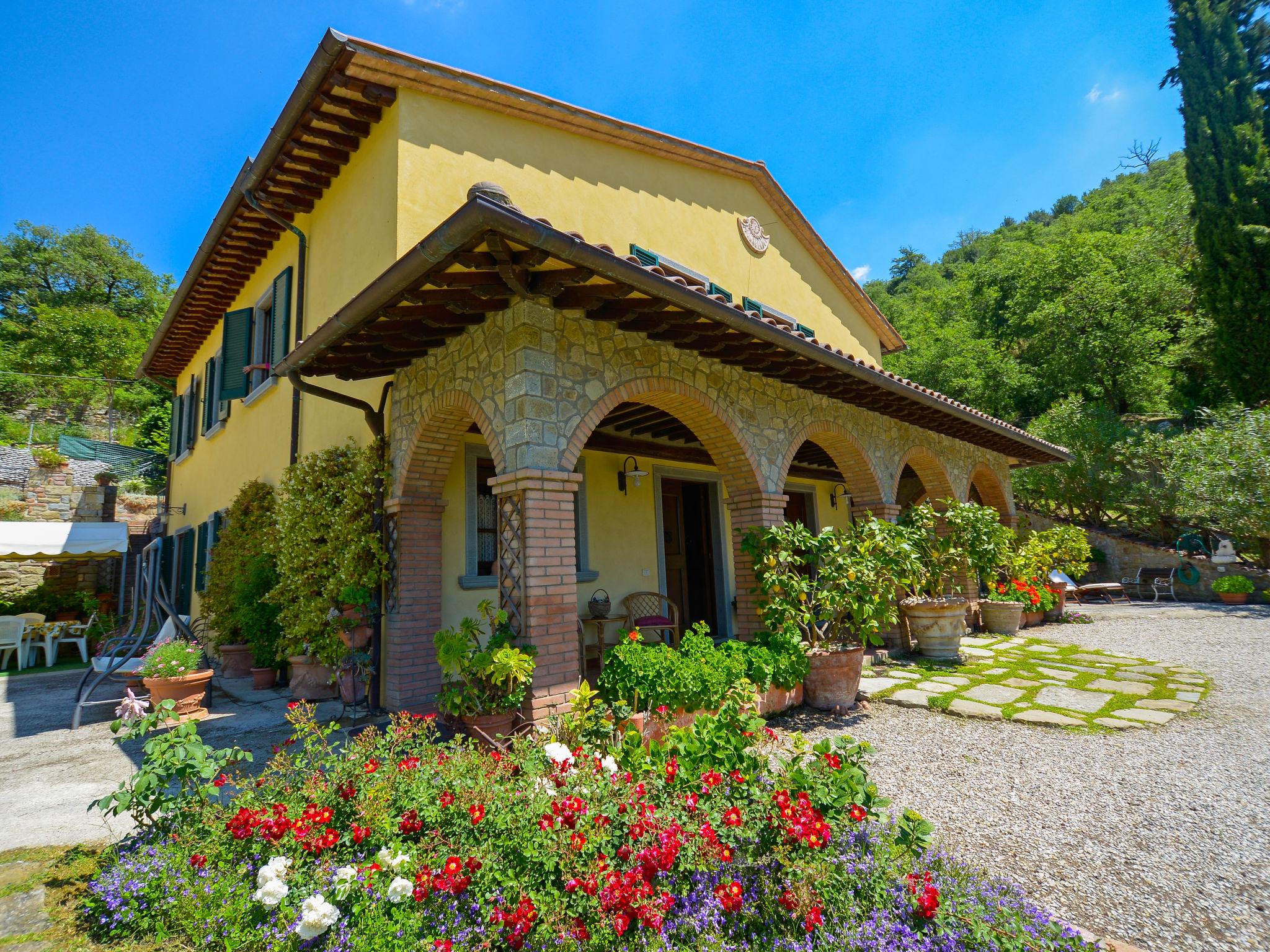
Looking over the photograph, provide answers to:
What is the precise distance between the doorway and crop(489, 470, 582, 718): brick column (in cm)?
466

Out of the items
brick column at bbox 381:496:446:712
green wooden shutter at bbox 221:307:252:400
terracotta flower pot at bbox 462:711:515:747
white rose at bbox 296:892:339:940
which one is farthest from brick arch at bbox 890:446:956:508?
green wooden shutter at bbox 221:307:252:400

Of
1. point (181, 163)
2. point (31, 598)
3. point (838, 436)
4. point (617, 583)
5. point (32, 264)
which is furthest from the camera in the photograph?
point (32, 264)

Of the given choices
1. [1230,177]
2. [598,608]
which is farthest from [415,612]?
[1230,177]

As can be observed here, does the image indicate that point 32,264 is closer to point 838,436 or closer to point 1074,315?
point 838,436

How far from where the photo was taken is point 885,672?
22.2ft

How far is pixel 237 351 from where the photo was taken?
345 inches

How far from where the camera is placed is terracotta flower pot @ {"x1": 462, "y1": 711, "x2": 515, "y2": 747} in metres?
3.68

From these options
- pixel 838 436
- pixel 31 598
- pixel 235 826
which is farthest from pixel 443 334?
pixel 31 598

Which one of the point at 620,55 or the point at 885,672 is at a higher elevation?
the point at 620,55

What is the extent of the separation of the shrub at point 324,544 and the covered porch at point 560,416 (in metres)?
0.37

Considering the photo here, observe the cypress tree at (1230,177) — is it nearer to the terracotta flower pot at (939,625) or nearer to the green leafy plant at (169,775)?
the terracotta flower pot at (939,625)

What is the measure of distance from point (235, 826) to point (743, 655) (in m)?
3.58

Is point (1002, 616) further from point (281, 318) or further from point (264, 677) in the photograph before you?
point (281, 318)

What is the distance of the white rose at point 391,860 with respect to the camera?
215 centimetres
